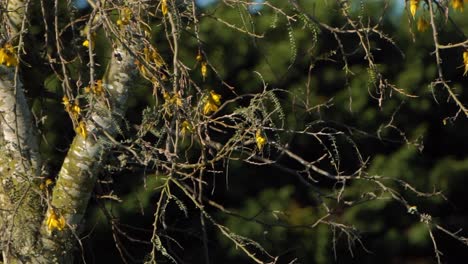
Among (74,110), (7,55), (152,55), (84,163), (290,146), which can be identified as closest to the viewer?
(7,55)

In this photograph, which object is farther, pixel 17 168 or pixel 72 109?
pixel 17 168

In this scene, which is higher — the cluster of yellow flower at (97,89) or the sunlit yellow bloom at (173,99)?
the cluster of yellow flower at (97,89)

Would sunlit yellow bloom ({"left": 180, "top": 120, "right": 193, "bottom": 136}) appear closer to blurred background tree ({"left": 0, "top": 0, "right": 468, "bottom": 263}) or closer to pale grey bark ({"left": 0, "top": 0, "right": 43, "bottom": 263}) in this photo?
pale grey bark ({"left": 0, "top": 0, "right": 43, "bottom": 263})

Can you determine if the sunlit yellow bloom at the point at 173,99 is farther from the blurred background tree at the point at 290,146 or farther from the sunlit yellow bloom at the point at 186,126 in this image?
the blurred background tree at the point at 290,146

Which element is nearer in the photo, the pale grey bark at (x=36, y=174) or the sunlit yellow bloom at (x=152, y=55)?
the sunlit yellow bloom at (x=152, y=55)

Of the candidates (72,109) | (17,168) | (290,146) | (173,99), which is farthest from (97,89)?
(290,146)

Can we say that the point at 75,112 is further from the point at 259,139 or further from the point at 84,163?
the point at 84,163

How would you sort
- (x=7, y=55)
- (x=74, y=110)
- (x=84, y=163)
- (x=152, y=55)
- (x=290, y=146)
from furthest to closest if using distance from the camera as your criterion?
1. (x=290, y=146)
2. (x=84, y=163)
3. (x=152, y=55)
4. (x=74, y=110)
5. (x=7, y=55)

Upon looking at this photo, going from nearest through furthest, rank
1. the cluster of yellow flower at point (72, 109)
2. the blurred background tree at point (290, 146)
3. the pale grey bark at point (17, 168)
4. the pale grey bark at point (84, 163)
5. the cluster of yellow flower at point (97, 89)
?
the cluster of yellow flower at point (72, 109), the cluster of yellow flower at point (97, 89), the pale grey bark at point (84, 163), the pale grey bark at point (17, 168), the blurred background tree at point (290, 146)

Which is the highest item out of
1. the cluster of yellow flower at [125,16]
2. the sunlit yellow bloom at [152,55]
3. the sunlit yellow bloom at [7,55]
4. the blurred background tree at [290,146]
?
the cluster of yellow flower at [125,16]

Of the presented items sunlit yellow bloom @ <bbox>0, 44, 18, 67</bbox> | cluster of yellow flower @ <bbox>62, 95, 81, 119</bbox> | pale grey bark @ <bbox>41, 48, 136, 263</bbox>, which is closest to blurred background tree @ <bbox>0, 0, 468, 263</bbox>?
pale grey bark @ <bbox>41, 48, 136, 263</bbox>

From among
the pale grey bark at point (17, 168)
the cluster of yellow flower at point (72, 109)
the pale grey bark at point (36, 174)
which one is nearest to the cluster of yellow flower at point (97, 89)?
the cluster of yellow flower at point (72, 109)

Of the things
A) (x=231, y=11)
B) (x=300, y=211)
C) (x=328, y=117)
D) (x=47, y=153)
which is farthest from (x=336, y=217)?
(x=47, y=153)

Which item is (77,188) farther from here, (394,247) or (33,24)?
(394,247)
